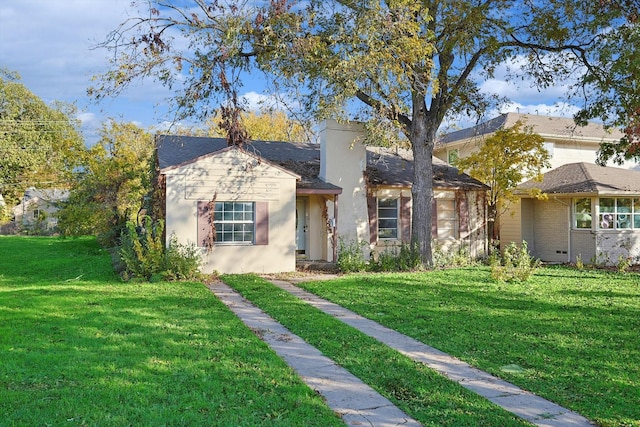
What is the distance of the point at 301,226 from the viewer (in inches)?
680

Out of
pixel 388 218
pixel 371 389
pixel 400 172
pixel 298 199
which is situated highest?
pixel 400 172

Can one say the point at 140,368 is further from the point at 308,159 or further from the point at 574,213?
the point at 574,213

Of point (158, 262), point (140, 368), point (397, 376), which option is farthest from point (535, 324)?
point (158, 262)

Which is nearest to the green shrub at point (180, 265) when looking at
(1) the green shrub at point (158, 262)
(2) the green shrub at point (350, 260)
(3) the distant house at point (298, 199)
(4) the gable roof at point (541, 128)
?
(1) the green shrub at point (158, 262)

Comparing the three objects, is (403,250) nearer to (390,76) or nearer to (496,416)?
(390,76)

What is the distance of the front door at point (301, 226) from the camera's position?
17172mm

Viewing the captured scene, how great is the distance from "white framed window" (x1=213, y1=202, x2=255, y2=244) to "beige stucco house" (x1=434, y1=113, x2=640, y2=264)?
9322 millimetres

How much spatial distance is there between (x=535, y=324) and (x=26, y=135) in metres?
50.0

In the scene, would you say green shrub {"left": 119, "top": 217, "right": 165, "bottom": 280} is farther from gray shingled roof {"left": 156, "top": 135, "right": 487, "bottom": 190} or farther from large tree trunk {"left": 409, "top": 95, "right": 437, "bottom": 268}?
large tree trunk {"left": 409, "top": 95, "right": 437, "bottom": 268}

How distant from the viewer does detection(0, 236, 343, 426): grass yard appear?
13.9ft

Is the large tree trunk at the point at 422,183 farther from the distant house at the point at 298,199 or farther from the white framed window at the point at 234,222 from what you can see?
the white framed window at the point at 234,222

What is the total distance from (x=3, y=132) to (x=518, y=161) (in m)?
45.1

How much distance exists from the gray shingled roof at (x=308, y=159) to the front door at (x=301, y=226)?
104 cm

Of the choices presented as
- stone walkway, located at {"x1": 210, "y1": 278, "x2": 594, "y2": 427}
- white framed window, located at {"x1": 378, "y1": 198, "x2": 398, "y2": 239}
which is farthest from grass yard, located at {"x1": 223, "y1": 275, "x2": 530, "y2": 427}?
white framed window, located at {"x1": 378, "y1": 198, "x2": 398, "y2": 239}
